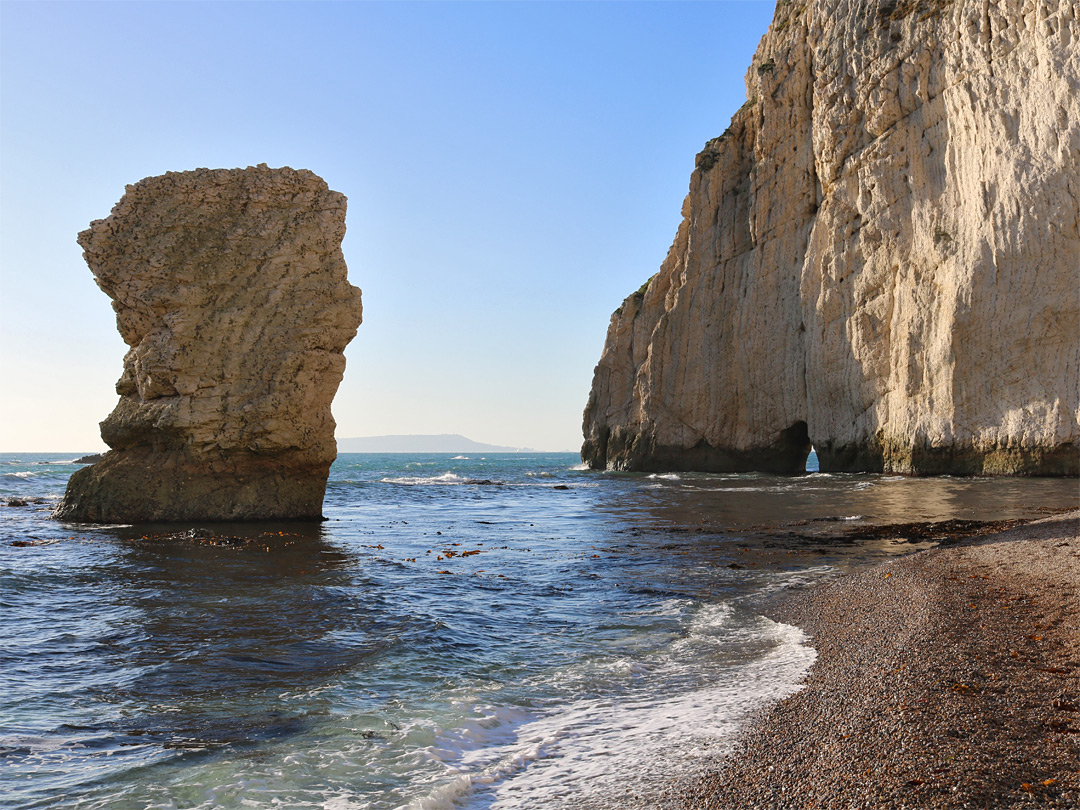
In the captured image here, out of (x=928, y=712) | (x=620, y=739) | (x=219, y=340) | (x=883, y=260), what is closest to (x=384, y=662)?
(x=620, y=739)

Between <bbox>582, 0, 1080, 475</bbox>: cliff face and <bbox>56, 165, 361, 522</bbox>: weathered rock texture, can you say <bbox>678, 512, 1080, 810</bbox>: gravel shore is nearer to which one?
<bbox>56, 165, 361, 522</bbox>: weathered rock texture

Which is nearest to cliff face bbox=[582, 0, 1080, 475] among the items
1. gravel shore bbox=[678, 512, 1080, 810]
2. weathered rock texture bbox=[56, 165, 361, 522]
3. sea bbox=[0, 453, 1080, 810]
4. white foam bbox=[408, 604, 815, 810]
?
→ sea bbox=[0, 453, 1080, 810]

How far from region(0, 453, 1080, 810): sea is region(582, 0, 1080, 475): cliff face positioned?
13.4 m

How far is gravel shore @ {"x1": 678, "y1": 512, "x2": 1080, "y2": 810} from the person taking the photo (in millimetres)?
3574

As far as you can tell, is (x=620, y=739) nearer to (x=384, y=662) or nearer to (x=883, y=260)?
(x=384, y=662)

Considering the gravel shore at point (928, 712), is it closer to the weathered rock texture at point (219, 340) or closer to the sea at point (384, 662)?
the sea at point (384, 662)

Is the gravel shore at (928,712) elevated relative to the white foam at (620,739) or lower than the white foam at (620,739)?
elevated

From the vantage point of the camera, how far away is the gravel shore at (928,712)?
11.7ft

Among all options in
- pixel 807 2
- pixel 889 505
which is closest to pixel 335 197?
pixel 889 505

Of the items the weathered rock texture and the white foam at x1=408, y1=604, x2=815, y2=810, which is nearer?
the white foam at x1=408, y1=604, x2=815, y2=810

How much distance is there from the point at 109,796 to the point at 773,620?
6.49 m

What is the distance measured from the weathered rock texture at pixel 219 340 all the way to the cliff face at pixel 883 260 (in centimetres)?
2333

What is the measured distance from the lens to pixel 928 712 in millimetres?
4516

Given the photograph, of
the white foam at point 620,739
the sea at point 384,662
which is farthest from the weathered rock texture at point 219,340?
the white foam at point 620,739
